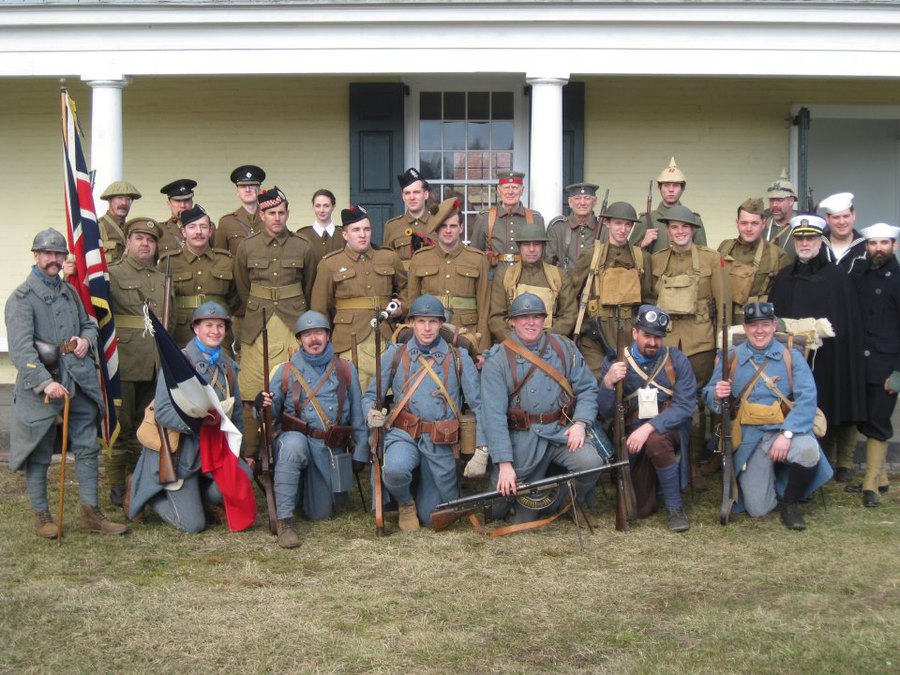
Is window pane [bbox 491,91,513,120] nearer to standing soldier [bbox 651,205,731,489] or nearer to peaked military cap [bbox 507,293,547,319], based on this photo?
standing soldier [bbox 651,205,731,489]

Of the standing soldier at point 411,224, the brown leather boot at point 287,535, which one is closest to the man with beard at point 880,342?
the standing soldier at point 411,224

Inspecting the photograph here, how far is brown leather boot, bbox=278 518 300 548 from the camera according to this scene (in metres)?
6.29

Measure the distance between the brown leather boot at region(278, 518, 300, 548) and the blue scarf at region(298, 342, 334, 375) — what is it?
995 mm

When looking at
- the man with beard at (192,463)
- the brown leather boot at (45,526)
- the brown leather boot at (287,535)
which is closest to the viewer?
the brown leather boot at (287,535)

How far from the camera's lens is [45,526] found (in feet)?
21.3

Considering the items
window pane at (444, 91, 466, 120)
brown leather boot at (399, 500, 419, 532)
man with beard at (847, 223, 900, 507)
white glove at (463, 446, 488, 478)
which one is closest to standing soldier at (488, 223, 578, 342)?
white glove at (463, 446, 488, 478)

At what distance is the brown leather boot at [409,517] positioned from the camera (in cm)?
670

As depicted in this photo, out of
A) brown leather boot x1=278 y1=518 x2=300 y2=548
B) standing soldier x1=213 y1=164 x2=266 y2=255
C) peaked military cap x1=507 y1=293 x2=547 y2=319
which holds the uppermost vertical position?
standing soldier x1=213 y1=164 x2=266 y2=255

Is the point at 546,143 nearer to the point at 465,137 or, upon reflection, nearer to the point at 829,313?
the point at 465,137

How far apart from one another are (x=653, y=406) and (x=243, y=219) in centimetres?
362

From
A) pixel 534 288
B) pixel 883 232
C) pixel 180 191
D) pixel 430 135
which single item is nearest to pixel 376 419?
pixel 534 288

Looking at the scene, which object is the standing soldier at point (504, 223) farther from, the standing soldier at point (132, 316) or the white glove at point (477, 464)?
the standing soldier at point (132, 316)

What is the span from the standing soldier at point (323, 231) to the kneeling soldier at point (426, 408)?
1.73 meters

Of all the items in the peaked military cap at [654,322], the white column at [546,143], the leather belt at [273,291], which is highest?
the white column at [546,143]
